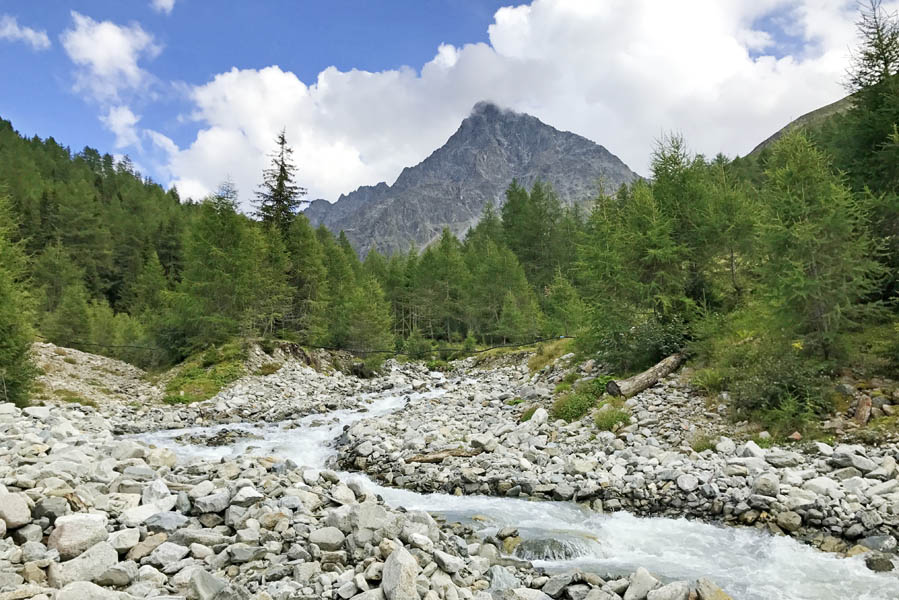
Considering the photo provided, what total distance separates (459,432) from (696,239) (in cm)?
1210

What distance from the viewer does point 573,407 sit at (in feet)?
52.8

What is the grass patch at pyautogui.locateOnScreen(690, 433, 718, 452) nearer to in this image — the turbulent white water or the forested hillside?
the forested hillside

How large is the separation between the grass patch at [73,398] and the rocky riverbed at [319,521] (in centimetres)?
733

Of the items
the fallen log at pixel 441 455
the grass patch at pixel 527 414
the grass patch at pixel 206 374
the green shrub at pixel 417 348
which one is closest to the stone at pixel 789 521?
the fallen log at pixel 441 455

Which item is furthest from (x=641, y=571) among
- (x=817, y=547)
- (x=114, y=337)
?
(x=114, y=337)

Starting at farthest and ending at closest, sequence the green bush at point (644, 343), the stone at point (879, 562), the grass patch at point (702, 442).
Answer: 1. the green bush at point (644, 343)
2. the grass patch at point (702, 442)
3. the stone at point (879, 562)

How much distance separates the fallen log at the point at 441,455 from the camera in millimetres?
13602

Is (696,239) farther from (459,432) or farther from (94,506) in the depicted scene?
(94,506)

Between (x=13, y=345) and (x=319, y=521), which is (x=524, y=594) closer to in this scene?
(x=319, y=521)

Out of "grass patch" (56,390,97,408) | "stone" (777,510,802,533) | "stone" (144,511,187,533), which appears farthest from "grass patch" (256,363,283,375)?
"stone" (777,510,802,533)

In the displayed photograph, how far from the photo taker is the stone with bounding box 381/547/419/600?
543 centimetres

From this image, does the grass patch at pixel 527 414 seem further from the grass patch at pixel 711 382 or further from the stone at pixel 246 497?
the stone at pixel 246 497

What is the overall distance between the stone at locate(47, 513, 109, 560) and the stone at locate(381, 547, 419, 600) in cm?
389

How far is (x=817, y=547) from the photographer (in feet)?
25.8
